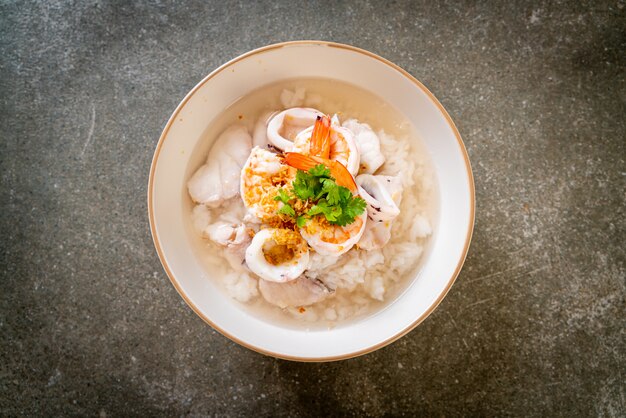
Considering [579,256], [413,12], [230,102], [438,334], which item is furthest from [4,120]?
[579,256]

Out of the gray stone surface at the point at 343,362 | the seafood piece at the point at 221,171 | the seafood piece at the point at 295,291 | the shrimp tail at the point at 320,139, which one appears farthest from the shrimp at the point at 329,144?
the gray stone surface at the point at 343,362

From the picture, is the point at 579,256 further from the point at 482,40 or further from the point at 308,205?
the point at 308,205

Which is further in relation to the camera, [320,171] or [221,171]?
[221,171]

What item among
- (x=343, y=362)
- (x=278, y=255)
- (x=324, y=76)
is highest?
(x=324, y=76)

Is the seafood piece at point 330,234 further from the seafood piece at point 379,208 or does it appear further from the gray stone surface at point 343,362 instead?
the gray stone surface at point 343,362

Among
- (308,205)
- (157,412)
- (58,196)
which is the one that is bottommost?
(157,412)

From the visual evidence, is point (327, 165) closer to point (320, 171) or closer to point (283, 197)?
point (320, 171)

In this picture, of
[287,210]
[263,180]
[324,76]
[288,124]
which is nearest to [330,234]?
[287,210]
